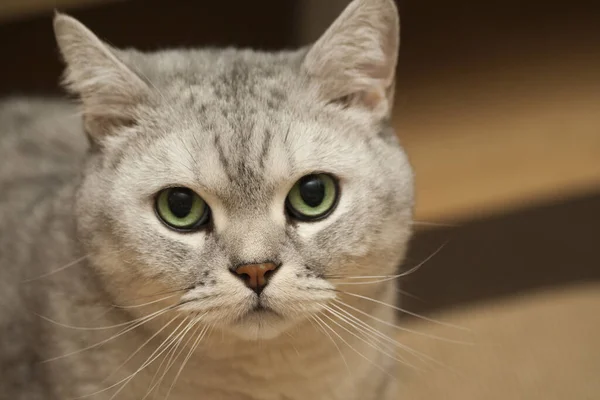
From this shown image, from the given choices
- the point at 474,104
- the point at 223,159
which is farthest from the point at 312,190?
the point at 474,104

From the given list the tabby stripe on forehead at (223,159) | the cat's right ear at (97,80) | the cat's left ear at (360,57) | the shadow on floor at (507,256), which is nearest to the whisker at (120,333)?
the tabby stripe on forehead at (223,159)

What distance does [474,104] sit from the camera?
256 cm

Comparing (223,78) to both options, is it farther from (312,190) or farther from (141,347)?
(141,347)

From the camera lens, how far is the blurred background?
197 centimetres

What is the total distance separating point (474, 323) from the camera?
5.83 ft

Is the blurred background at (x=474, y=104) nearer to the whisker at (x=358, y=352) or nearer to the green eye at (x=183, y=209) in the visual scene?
the whisker at (x=358, y=352)

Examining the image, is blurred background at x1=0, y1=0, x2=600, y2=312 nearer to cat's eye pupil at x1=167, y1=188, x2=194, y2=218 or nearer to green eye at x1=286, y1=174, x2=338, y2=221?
green eye at x1=286, y1=174, x2=338, y2=221

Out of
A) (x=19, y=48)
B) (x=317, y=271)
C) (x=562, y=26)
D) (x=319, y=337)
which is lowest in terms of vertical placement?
(x=319, y=337)

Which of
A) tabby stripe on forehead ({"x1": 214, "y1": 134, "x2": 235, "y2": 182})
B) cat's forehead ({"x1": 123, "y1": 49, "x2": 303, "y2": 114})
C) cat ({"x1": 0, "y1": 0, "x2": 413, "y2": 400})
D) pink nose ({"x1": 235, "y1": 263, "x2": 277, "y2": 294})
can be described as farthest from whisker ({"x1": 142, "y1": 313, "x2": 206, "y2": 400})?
cat's forehead ({"x1": 123, "y1": 49, "x2": 303, "y2": 114})

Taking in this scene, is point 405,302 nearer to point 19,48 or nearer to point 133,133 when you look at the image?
point 133,133

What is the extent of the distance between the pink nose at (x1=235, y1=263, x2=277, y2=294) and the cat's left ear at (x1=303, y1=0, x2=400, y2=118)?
339 millimetres

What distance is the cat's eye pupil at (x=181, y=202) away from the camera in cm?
113

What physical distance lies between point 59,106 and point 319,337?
43.7 inches

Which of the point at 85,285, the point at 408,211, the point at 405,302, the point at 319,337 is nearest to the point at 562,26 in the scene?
the point at 405,302
